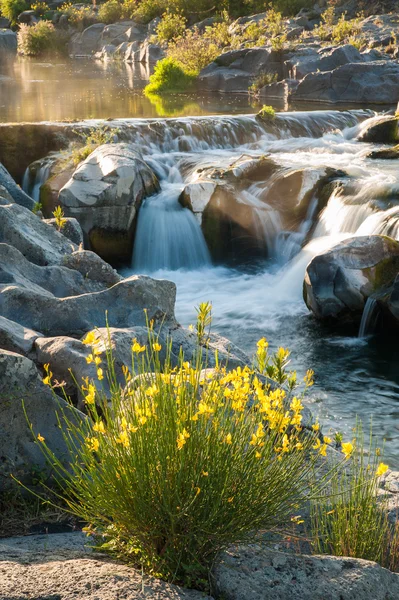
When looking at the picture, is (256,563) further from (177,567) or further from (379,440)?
(379,440)

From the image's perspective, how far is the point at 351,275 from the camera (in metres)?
9.89

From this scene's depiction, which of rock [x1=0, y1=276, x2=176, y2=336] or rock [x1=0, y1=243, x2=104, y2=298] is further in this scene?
rock [x1=0, y1=243, x2=104, y2=298]

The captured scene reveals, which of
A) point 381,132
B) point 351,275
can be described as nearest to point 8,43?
point 381,132

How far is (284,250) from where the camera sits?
41.6 ft

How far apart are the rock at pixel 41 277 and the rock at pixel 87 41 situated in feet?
135

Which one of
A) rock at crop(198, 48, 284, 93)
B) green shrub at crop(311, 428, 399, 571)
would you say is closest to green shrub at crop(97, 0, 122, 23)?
rock at crop(198, 48, 284, 93)

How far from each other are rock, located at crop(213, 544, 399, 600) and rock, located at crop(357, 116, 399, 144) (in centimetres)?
1553

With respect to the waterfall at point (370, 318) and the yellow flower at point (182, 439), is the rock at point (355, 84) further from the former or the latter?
the yellow flower at point (182, 439)

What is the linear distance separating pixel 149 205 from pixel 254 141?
5.67 metres

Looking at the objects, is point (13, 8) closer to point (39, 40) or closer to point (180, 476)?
point (39, 40)

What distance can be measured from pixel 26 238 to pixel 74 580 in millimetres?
5298

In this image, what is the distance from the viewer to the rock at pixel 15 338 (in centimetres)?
496

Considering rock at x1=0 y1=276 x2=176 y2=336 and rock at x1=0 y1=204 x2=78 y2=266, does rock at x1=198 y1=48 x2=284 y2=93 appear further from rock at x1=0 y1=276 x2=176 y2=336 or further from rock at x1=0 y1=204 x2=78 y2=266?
rock at x1=0 y1=276 x2=176 y2=336

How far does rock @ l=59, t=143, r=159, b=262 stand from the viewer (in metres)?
12.3
